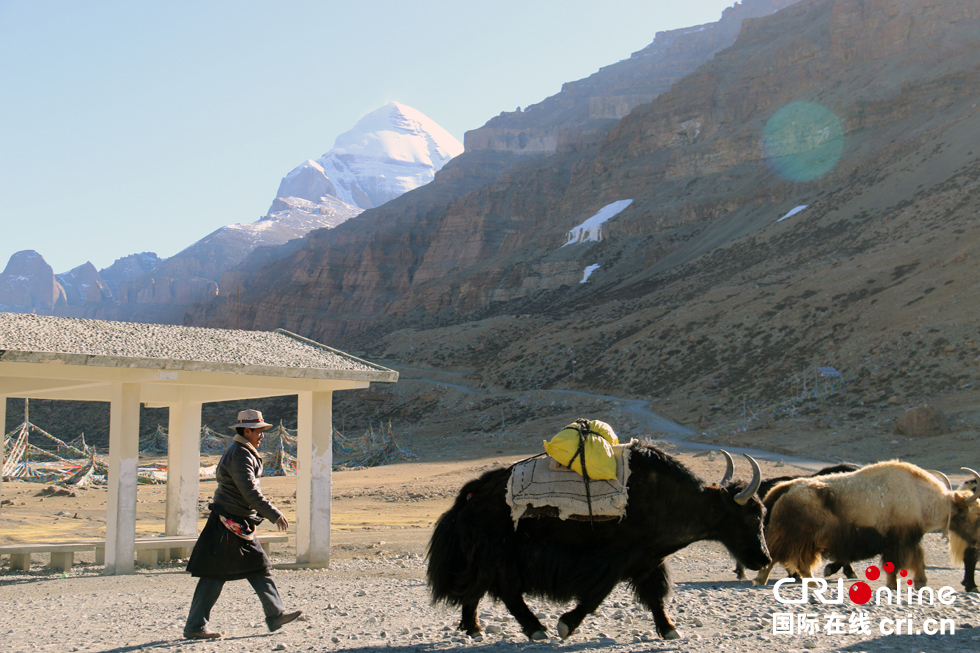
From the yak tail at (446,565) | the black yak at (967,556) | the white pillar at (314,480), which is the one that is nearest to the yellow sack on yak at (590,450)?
the yak tail at (446,565)

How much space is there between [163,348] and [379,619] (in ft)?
16.4

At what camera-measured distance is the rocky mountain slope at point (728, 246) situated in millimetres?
38094

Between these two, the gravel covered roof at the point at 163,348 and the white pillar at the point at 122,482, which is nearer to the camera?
the gravel covered roof at the point at 163,348

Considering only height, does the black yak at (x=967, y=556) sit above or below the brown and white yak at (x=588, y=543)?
below

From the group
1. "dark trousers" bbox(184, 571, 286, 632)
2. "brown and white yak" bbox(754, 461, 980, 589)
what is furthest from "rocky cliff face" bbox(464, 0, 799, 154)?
"dark trousers" bbox(184, 571, 286, 632)

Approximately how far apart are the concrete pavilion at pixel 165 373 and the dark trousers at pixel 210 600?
13.0ft

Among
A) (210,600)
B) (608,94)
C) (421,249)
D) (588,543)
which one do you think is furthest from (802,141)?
(608,94)

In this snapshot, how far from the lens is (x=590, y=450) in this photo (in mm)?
5766

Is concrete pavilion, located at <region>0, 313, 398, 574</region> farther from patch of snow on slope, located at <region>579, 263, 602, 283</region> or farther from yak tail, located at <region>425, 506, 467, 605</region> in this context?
patch of snow on slope, located at <region>579, 263, 602, 283</region>

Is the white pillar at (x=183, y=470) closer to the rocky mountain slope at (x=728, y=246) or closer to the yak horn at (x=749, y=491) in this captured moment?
the yak horn at (x=749, y=491)

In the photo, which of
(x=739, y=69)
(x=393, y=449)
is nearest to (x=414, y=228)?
(x=739, y=69)

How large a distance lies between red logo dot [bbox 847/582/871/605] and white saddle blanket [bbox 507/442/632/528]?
3.32m

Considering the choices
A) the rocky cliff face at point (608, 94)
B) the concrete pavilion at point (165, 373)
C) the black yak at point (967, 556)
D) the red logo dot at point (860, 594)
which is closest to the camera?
the red logo dot at point (860, 594)

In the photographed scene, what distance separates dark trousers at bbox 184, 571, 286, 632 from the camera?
5.85 metres
